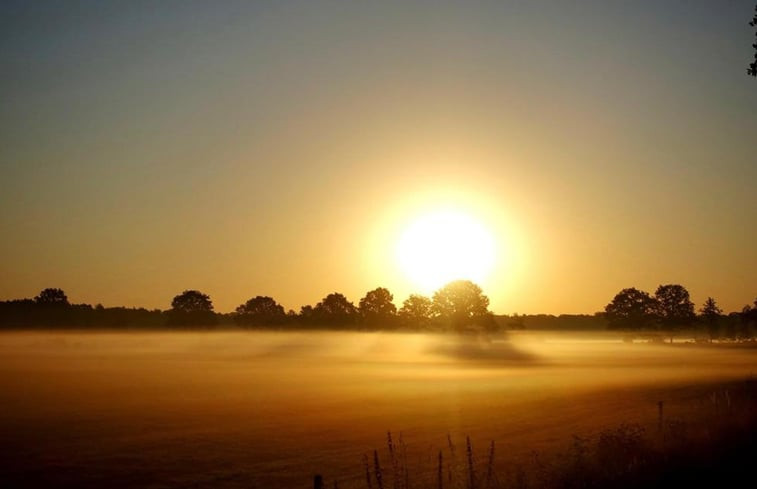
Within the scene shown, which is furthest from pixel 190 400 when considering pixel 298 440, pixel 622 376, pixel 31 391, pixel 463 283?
pixel 463 283

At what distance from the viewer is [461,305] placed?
16675cm

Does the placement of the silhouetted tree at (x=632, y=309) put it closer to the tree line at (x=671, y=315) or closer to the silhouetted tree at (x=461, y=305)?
the tree line at (x=671, y=315)

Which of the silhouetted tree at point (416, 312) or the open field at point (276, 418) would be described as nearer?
the open field at point (276, 418)

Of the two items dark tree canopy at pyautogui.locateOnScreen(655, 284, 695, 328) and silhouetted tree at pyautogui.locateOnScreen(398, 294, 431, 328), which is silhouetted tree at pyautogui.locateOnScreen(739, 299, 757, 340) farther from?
silhouetted tree at pyautogui.locateOnScreen(398, 294, 431, 328)

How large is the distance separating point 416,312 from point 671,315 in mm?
69078

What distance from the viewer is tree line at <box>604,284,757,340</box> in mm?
176875

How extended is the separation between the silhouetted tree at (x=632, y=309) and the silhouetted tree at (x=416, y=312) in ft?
172

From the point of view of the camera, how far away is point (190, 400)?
42562 mm

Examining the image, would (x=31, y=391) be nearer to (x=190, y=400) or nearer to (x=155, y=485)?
(x=190, y=400)

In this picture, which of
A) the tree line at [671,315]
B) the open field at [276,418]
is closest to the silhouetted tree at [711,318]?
the tree line at [671,315]

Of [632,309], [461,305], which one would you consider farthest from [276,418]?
[632,309]

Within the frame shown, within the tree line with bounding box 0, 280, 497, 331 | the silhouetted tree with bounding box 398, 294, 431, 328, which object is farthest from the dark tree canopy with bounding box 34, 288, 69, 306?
the silhouetted tree with bounding box 398, 294, 431, 328

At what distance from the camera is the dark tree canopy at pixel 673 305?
177125mm

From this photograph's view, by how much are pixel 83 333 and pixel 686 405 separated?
172036mm
